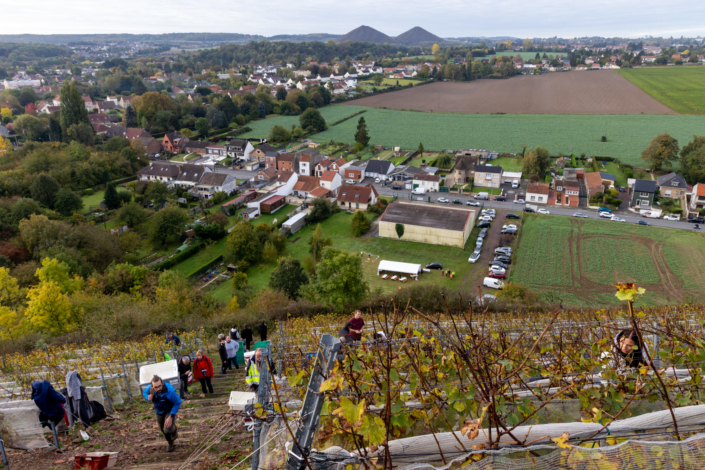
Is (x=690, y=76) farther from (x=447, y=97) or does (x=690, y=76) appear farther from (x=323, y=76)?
(x=323, y=76)

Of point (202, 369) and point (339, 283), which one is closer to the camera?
point (202, 369)

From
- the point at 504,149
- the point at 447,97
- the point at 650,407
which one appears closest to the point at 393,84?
the point at 447,97

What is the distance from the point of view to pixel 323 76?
358 feet

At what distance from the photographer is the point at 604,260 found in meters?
23.1

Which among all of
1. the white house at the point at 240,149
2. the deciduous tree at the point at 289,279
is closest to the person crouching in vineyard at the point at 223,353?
the deciduous tree at the point at 289,279

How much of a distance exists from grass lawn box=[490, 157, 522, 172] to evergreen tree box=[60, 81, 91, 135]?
1784 inches

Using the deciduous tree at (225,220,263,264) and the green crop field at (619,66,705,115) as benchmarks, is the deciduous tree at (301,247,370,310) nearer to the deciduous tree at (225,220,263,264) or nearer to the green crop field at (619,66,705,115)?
the deciduous tree at (225,220,263,264)

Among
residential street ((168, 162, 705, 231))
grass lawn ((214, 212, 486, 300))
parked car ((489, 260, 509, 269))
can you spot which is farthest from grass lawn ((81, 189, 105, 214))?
parked car ((489, 260, 509, 269))

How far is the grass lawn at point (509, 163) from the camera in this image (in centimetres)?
4009

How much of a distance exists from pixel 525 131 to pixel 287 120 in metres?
33.0

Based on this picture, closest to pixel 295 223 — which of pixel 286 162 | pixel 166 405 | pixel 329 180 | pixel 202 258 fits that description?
pixel 202 258

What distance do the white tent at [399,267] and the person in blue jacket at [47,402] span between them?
59.6 ft

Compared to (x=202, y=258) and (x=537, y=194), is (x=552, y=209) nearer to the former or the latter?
(x=537, y=194)

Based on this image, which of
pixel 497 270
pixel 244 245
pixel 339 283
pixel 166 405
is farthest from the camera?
pixel 244 245
